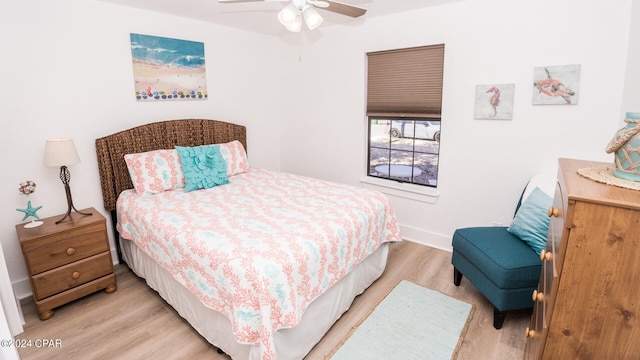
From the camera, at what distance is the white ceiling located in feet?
9.52

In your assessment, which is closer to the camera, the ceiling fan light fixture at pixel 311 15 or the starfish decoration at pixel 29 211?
the ceiling fan light fixture at pixel 311 15

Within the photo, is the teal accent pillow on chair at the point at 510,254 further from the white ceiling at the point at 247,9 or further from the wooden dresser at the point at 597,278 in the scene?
the white ceiling at the point at 247,9

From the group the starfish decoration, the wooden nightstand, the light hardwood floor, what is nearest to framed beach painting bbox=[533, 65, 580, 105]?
the light hardwood floor

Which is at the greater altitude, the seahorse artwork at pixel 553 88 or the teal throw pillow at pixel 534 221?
the seahorse artwork at pixel 553 88

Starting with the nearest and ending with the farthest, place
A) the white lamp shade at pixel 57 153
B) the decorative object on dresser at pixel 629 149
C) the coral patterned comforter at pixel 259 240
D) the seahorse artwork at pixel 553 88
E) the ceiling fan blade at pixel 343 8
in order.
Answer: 1. the decorative object on dresser at pixel 629 149
2. the coral patterned comforter at pixel 259 240
3. the ceiling fan blade at pixel 343 8
4. the white lamp shade at pixel 57 153
5. the seahorse artwork at pixel 553 88

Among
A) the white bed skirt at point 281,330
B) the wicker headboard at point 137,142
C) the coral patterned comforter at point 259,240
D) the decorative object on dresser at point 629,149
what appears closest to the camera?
the decorative object on dresser at point 629,149

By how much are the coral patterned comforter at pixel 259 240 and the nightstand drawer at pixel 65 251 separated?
0.23 m

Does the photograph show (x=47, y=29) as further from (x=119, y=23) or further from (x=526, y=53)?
(x=526, y=53)

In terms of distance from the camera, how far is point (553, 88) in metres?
2.59

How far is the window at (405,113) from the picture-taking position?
327 cm

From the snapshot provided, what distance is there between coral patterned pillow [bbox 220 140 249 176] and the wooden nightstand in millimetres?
1322

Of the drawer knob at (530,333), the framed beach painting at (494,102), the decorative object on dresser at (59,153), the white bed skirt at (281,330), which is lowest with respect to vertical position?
the white bed skirt at (281,330)

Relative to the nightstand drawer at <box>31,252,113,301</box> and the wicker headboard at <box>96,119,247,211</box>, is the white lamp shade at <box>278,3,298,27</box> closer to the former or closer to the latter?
the wicker headboard at <box>96,119,247,211</box>

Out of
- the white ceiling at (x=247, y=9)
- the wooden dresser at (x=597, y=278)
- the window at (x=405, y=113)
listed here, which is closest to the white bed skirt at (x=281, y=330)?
the window at (x=405, y=113)
